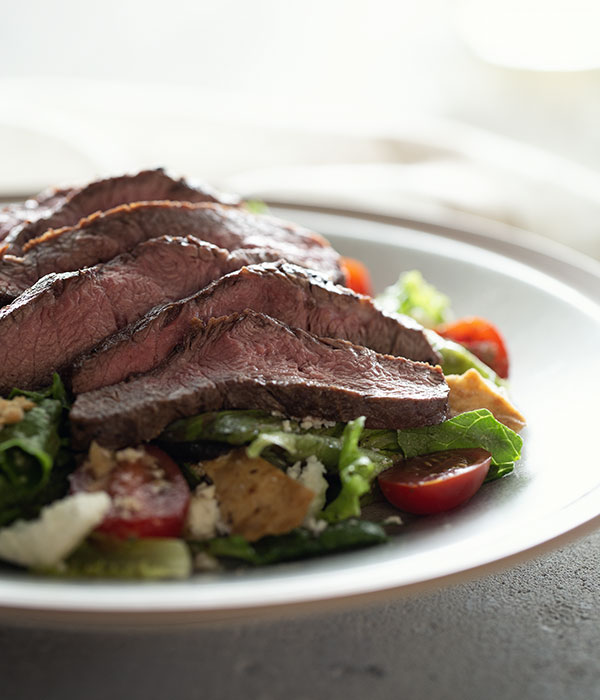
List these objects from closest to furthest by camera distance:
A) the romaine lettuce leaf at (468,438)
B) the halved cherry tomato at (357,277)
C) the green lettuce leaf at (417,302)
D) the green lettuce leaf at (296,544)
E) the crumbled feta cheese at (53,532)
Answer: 1. the crumbled feta cheese at (53,532)
2. the green lettuce leaf at (296,544)
3. the romaine lettuce leaf at (468,438)
4. the green lettuce leaf at (417,302)
5. the halved cherry tomato at (357,277)

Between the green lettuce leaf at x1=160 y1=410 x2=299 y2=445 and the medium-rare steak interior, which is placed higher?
the medium-rare steak interior

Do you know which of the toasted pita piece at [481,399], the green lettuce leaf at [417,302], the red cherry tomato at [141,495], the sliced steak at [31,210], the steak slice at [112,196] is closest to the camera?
the red cherry tomato at [141,495]

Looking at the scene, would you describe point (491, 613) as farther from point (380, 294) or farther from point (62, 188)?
point (62, 188)

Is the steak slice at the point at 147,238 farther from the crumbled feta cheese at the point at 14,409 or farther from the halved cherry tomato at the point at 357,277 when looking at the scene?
the halved cherry tomato at the point at 357,277

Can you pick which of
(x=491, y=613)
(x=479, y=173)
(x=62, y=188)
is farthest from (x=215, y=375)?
(x=479, y=173)

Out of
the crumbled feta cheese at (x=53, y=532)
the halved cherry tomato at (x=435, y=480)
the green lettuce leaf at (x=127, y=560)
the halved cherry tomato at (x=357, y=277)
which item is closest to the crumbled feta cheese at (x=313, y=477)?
the halved cherry tomato at (x=435, y=480)

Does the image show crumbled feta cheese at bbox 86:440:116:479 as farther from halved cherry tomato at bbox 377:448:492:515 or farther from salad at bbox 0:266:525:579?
halved cherry tomato at bbox 377:448:492:515

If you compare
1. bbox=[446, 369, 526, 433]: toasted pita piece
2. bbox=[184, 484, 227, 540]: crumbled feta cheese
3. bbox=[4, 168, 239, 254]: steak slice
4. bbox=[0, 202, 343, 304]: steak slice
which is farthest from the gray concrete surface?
bbox=[4, 168, 239, 254]: steak slice
